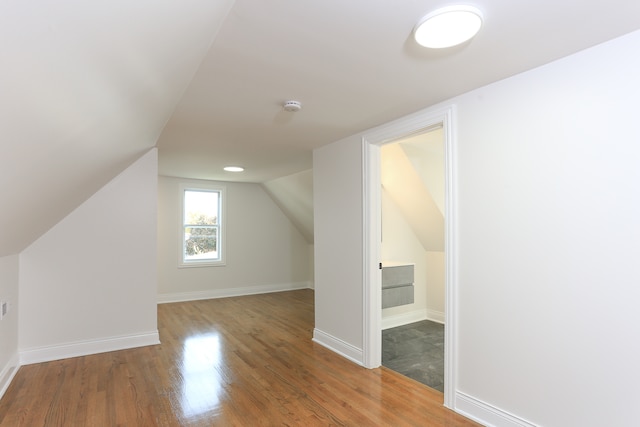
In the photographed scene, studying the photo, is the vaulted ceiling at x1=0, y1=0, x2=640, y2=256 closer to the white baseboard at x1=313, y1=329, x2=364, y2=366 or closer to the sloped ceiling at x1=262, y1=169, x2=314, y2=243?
the white baseboard at x1=313, y1=329, x2=364, y2=366

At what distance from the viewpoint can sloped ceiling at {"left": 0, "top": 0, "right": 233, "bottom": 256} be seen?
804 millimetres

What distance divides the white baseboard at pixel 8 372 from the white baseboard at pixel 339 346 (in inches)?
107

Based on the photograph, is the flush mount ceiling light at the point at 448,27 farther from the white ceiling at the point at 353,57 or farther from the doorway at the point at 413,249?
the doorway at the point at 413,249

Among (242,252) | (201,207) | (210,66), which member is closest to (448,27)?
(210,66)

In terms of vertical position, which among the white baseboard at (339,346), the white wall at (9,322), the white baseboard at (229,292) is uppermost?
the white wall at (9,322)

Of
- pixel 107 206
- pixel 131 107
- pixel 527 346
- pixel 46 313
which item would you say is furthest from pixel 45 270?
pixel 527 346

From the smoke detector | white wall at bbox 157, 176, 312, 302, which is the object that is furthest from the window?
the smoke detector

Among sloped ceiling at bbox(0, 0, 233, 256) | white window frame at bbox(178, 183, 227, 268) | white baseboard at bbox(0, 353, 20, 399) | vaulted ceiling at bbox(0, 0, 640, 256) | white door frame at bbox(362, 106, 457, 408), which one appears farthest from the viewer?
white window frame at bbox(178, 183, 227, 268)

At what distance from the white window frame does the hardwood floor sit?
2.34 meters

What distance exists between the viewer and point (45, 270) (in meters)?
3.35

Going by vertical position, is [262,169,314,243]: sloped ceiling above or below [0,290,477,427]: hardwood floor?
above

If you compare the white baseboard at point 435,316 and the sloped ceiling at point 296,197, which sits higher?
the sloped ceiling at point 296,197

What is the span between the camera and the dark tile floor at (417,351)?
9.97ft

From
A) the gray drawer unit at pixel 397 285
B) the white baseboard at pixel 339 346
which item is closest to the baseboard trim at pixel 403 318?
the gray drawer unit at pixel 397 285
